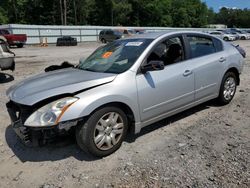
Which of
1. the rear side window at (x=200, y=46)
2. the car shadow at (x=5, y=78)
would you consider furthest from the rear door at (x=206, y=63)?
the car shadow at (x=5, y=78)

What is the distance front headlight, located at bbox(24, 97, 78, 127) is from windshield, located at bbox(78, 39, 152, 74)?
92cm

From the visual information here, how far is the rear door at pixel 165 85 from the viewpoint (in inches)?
160

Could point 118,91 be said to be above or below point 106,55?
below

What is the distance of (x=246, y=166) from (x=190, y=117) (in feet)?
6.05

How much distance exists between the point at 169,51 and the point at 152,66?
2.67 feet

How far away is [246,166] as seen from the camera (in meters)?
3.44

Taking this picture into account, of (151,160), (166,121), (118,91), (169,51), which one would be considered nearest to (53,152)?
(118,91)

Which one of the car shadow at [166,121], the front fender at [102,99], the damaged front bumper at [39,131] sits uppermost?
the front fender at [102,99]

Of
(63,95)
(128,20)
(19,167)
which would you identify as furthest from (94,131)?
(128,20)

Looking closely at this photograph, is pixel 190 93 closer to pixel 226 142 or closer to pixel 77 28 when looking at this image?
pixel 226 142

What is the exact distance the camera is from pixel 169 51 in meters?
4.70

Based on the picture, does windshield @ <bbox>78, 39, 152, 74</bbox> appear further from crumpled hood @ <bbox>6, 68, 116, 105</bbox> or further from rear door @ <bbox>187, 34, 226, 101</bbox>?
rear door @ <bbox>187, 34, 226, 101</bbox>

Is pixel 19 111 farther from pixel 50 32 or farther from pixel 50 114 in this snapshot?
pixel 50 32

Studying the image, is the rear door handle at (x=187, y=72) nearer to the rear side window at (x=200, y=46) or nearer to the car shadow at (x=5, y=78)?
the rear side window at (x=200, y=46)
